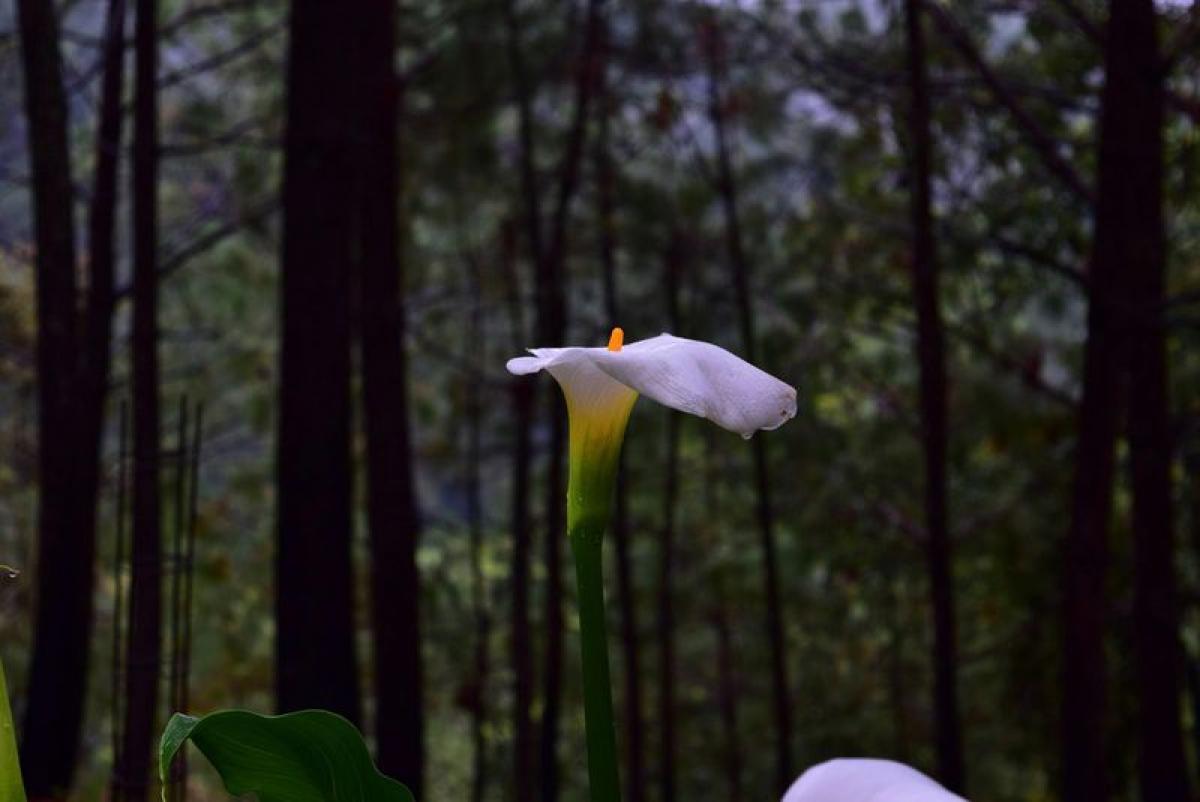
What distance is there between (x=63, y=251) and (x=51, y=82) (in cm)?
30

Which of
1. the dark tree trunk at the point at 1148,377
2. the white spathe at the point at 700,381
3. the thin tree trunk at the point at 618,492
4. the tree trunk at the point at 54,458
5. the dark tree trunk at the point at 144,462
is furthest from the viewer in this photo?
the thin tree trunk at the point at 618,492

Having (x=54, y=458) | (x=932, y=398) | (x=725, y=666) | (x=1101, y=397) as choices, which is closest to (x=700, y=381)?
(x=1101, y=397)

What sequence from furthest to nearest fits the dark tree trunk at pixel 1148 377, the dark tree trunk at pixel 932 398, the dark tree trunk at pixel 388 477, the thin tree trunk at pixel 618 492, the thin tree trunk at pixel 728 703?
1. the thin tree trunk at pixel 728 703
2. the thin tree trunk at pixel 618 492
3. the dark tree trunk at pixel 388 477
4. the dark tree trunk at pixel 932 398
5. the dark tree trunk at pixel 1148 377

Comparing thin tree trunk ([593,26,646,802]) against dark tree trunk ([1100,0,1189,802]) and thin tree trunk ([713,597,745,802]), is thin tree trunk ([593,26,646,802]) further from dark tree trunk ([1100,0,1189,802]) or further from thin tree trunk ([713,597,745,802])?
dark tree trunk ([1100,0,1189,802])

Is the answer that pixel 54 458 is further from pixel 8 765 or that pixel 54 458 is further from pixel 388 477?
pixel 8 765

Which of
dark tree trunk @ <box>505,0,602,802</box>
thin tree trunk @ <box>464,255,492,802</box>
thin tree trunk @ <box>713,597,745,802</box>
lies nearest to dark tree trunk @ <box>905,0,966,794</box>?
dark tree trunk @ <box>505,0,602,802</box>

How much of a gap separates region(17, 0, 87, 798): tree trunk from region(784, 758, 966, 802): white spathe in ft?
7.12

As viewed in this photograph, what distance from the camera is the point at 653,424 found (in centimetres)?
588

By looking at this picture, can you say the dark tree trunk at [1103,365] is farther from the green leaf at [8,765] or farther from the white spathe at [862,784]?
the green leaf at [8,765]

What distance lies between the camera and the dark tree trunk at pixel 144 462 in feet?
5.39

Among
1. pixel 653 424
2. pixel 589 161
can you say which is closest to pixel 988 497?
pixel 653 424

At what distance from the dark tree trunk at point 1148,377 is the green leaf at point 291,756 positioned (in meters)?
1.79

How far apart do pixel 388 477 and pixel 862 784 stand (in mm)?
2310

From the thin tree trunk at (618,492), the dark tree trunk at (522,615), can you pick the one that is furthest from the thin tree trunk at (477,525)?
the thin tree trunk at (618,492)
